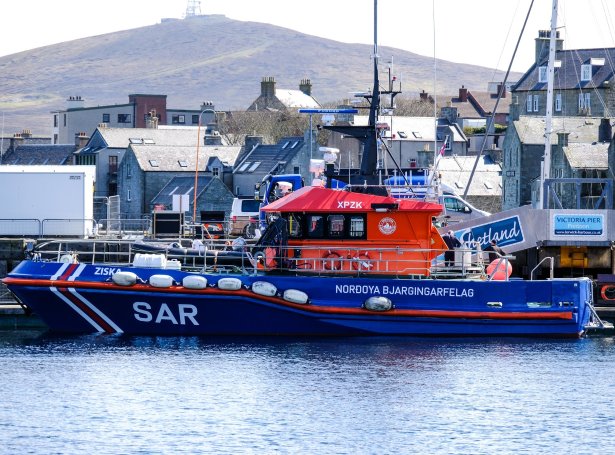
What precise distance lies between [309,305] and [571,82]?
58255mm

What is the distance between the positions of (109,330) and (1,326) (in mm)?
3660

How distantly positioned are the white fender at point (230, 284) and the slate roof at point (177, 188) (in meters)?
39.4

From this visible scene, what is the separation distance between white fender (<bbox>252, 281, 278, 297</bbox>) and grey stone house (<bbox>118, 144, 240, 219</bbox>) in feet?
142

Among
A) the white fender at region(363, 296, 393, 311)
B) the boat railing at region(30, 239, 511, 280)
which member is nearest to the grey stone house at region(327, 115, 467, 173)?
the boat railing at region(30, 239, 511, 280)

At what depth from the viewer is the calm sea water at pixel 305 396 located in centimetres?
1945

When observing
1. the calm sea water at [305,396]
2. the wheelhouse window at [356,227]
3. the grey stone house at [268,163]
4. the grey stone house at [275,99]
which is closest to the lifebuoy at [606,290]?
the calm sea water at [305,396]

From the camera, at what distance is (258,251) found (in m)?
28.1

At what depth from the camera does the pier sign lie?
32.4 m

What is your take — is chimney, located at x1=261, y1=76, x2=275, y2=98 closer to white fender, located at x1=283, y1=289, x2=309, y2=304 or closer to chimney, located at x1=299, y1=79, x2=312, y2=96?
chimney, located at x1=299, y1=79, x2=312, y2=96

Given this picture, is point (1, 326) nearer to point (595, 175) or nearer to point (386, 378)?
point (386, 378)

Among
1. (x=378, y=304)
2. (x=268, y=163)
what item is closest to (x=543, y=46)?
(x=268, y=163)

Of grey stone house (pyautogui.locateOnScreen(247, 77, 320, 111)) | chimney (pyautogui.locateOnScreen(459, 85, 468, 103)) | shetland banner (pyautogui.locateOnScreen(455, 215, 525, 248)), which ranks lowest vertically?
shetland banner (pyautogui.locateOnScreen(455, 215, 525, 248))

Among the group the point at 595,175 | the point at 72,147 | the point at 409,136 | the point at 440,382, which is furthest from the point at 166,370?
the point at 72,147

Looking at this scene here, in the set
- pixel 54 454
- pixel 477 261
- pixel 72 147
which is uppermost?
pixel 72 147
